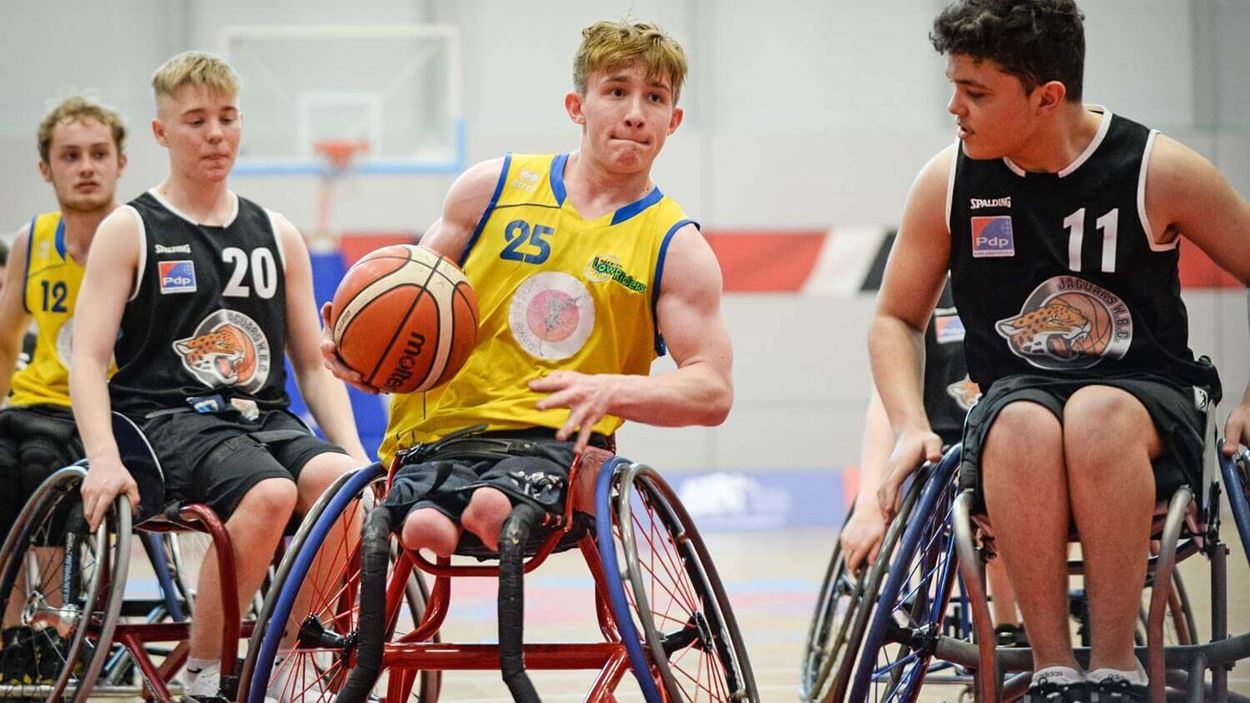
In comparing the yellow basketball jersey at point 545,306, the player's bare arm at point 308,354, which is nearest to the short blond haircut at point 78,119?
the player's bare arm at point 308,354

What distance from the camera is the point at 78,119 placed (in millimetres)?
4316

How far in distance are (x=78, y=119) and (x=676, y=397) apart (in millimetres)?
2607

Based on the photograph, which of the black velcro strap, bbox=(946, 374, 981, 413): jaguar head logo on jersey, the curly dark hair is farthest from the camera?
bbox=(946, 374, 981, 413): jaguar head logo on jersey

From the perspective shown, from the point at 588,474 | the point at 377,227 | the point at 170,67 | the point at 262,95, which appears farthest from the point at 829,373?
the point at 588,474

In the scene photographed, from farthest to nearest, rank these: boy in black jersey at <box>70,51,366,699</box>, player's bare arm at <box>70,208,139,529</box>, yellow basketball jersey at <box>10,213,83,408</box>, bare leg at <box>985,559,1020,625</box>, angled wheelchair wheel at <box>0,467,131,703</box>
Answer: yellow basketball jersey at <box>10,213,83,408</box> → bare leg at <box>985,559,1020,625</box> → boy in black jersey at <box>70,51,366,699</box> → player's bare arm at <box>70,208,139,529</box> → angled wheelchair wheel at <box>0,467,131,703</box>

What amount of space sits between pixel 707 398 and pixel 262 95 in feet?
29.6

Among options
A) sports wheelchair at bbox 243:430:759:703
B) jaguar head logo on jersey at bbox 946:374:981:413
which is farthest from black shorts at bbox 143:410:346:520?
jaguar head logo on jersey at bbox 946:374:981:413

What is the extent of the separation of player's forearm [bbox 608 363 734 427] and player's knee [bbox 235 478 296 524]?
1004 mm

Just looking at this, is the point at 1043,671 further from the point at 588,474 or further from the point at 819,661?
the point at 819,661

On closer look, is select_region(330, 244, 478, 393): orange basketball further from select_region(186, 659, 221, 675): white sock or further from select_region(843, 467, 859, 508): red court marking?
select_region(843, 467, 859, 508): red court marking

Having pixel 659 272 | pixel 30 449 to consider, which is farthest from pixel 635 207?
pixel 30 449

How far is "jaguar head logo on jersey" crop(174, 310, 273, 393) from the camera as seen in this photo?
3484mm

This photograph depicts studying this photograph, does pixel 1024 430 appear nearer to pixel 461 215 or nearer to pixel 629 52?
pixel 629 52

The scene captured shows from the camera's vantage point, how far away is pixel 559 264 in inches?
107
